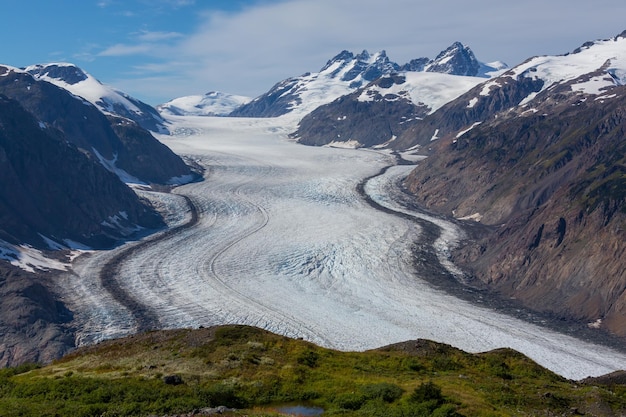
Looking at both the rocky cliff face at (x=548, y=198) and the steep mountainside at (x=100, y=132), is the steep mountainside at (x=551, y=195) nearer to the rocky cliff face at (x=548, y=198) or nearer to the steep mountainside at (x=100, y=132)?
the rocky cliff face at (x=548, y=198)

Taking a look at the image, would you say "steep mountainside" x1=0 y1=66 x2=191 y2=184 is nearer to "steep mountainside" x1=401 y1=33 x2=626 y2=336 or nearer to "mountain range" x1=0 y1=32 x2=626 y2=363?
"mountain range" x1=0 y1=32 x2=626 y2=363

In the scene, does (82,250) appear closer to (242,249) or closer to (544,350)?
(242,249)

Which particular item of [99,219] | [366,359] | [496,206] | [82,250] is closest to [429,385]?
[366,359]

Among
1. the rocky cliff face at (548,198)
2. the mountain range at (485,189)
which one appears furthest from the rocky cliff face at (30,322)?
the rocky cliff face at (548,198)

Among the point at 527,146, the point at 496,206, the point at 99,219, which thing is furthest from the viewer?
the point at 527,146

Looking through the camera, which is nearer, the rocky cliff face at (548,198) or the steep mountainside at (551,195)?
the rocky cliff face at (548,198)

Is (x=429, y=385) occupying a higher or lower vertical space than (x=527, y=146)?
lower

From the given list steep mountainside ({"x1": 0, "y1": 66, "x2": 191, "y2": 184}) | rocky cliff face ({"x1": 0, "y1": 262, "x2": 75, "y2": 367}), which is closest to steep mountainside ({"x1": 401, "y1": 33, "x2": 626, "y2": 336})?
rocky cliff face ({"x1": 0, "y1": 262, "x2": 75, "y2": 367})

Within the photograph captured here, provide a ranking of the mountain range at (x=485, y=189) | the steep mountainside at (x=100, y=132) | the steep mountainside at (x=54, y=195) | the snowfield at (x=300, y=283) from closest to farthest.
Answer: the snowfield at (x=300, y=283)
the mountain range at (x=485, y=189)
the steep mountainside at (x=54, y=195)
the steep mountainside at (x=100, y=132)
